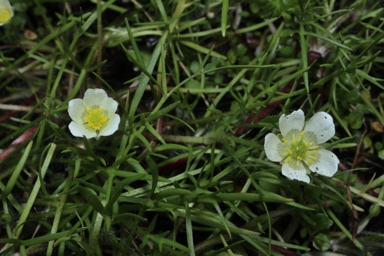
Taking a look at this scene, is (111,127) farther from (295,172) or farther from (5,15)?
(5,15)

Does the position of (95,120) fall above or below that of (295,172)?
above

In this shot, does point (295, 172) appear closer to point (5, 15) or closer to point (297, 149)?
point (297, 149)

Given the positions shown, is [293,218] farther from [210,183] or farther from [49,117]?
[49,117]

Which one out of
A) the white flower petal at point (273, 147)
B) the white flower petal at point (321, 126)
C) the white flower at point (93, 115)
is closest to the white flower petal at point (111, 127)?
the white flower at point (93, 115)

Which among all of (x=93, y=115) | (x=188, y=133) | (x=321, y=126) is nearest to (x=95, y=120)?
(x=93, y=115)

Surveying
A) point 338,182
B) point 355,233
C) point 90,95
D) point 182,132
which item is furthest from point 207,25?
point 355,233

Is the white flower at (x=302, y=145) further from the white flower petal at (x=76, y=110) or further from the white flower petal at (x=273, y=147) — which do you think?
the white flower petal at (x=76, y=110)

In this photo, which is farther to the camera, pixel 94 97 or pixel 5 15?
pixel 5 15

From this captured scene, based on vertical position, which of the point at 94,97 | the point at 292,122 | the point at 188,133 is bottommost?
the point at 188,133
